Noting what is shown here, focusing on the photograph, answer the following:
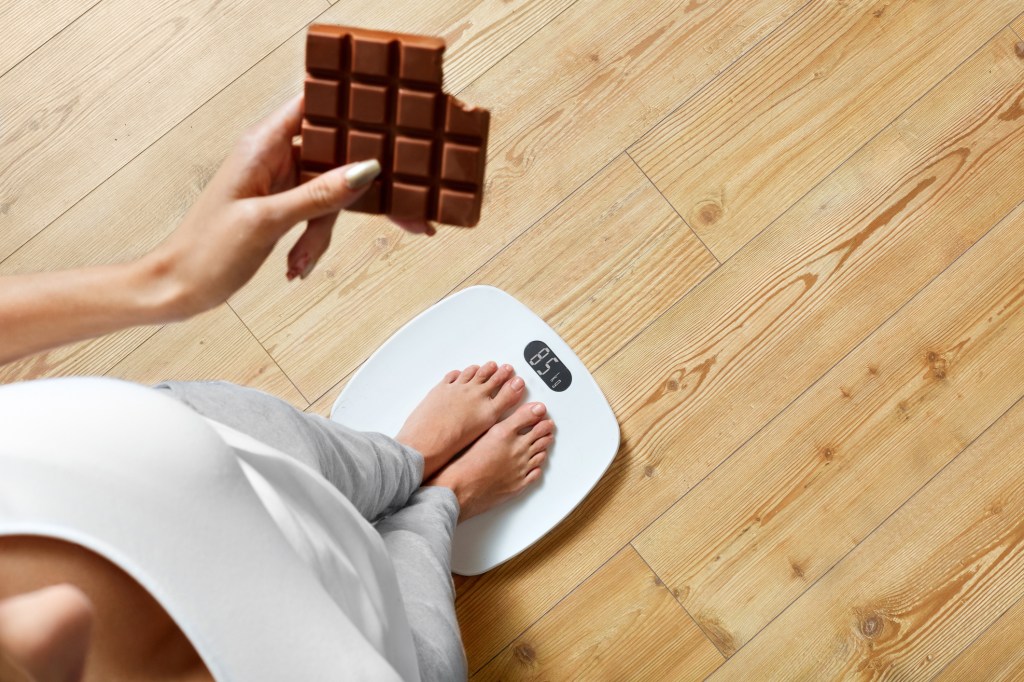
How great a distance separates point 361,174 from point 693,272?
663mm

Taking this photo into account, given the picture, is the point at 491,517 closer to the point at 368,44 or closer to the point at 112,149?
the point at 368,44

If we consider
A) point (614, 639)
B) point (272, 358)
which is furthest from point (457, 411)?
point (614, 639)

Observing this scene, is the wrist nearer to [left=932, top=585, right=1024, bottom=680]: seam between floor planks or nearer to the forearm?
the forearm

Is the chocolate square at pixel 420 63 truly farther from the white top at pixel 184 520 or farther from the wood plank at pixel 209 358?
the wood plank at pixel 209 358

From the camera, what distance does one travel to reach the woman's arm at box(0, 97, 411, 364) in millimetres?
743

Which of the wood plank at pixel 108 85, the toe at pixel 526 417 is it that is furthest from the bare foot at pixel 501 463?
the wood plank at pixel 108 85

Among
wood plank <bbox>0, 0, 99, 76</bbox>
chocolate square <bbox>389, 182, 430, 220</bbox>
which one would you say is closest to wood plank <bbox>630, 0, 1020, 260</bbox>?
chocolate square <bbox>389, 182, 430, 220</bbox>

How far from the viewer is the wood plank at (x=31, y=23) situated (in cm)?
133

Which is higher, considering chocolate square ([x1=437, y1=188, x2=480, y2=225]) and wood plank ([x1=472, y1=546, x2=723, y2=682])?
chocolate square ([x1=437, y1=188, x2=480, y2=225])

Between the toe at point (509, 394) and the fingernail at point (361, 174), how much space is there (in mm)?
511

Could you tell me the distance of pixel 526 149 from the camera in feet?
4.26

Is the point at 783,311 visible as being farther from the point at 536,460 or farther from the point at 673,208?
the point at 536,460

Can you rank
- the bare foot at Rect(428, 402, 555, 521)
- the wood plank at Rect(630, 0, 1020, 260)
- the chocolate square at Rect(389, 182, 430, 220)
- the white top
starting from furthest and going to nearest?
the wood plank at Rect(630, 0, 1020, 260)
the bare foot at Rect(428, 402, 555, 521)
the chocolate square at Rect(389, 182, 430, 220)
the white top

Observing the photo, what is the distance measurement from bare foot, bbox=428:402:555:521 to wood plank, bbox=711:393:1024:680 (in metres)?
0.40
